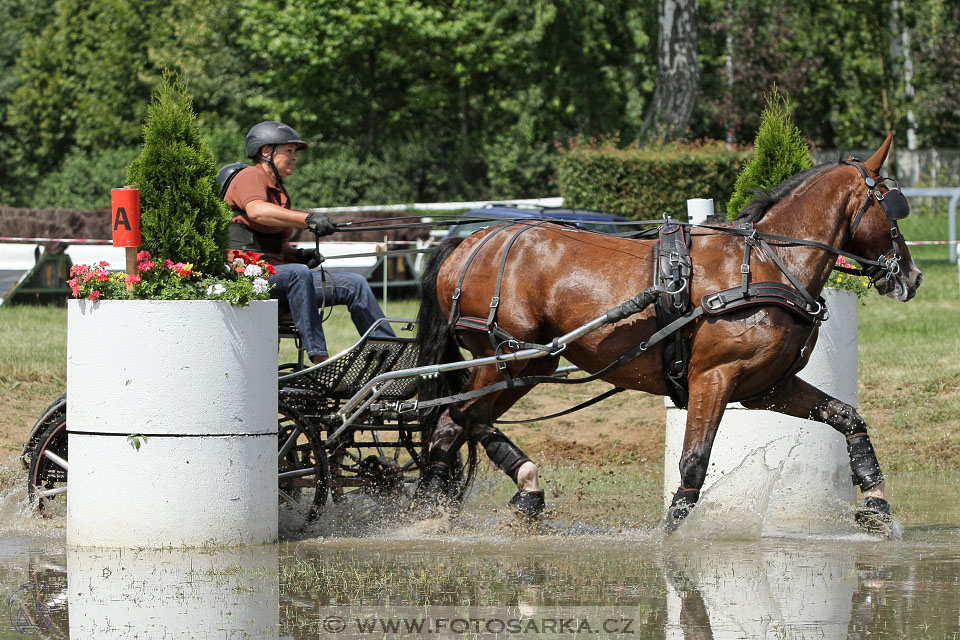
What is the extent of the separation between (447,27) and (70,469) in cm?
2419

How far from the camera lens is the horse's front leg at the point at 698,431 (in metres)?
6.81

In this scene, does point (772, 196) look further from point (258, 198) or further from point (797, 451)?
point (258, 198)

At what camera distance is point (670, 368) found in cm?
699

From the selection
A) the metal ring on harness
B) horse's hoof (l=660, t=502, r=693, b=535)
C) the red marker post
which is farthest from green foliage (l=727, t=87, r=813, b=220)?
the red marker post

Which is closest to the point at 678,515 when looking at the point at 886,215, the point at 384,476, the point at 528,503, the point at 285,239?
the point at 528,503

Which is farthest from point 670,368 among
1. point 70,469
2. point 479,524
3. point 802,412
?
point 70,469

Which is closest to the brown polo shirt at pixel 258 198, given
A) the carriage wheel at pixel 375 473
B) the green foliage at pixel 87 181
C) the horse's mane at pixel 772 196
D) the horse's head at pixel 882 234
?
the carriage wheel at pixel 375 473

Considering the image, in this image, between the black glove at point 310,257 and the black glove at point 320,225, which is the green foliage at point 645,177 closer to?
the black glove at point 310,257

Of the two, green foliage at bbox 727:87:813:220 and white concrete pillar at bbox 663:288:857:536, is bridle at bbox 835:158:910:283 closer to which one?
white concrete pillar at bbox 663:288:857:536

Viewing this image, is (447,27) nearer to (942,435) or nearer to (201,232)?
(942,435)

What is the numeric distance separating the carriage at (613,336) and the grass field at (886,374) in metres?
3.17

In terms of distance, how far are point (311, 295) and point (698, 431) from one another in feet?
7.42

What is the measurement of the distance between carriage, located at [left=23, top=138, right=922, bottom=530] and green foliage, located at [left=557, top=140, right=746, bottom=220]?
44.7 ft

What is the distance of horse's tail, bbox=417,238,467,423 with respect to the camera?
7668 mm
